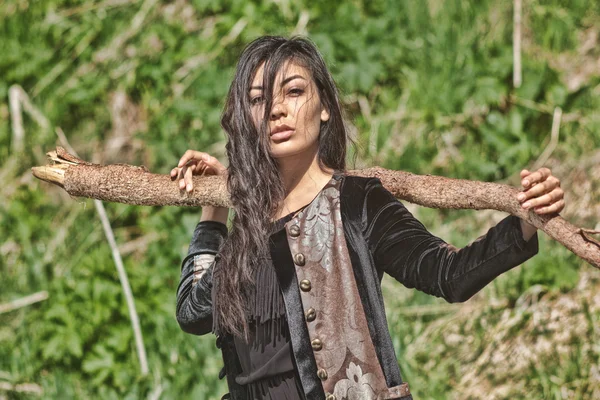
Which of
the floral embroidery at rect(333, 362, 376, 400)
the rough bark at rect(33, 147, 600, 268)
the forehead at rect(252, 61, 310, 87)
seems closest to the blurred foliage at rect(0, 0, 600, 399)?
the rough bark at rect(33, 147, 600, 268)

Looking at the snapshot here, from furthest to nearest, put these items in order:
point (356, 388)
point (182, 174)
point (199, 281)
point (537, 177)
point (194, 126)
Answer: point (194, 126) → point (182, 174) → point (199, 281) → point (356, 388) → point (537, 177)

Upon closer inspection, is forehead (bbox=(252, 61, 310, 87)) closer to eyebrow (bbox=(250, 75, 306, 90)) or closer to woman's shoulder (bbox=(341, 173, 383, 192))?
eyebrow (bbox=(250, 75, 306, 90))

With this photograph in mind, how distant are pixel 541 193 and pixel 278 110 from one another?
0.69m

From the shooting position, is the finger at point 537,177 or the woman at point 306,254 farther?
the woman at point 306,254

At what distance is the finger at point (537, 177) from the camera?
2.20m

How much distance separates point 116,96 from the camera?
6.20 metres

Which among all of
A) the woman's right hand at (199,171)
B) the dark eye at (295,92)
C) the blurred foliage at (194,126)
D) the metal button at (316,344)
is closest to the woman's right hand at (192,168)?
the woman's right hand at (199,171)

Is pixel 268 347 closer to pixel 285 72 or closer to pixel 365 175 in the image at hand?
pixel 365 175

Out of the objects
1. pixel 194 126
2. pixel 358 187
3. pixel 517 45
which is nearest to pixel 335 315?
pixel 358 187

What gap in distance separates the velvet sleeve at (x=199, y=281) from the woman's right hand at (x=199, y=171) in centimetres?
3

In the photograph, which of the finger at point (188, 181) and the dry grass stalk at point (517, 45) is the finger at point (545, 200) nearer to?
the finger at point (188, 181)

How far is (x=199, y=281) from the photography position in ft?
8.82

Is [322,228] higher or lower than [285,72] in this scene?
lower

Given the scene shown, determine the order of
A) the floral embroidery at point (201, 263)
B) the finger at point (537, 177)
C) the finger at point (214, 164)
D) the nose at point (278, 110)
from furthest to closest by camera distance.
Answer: the finger at point (214, 164) → the floral embroidery at point (201, 263) → the nose at point (278, 110) → the finger at point (537, 177)
